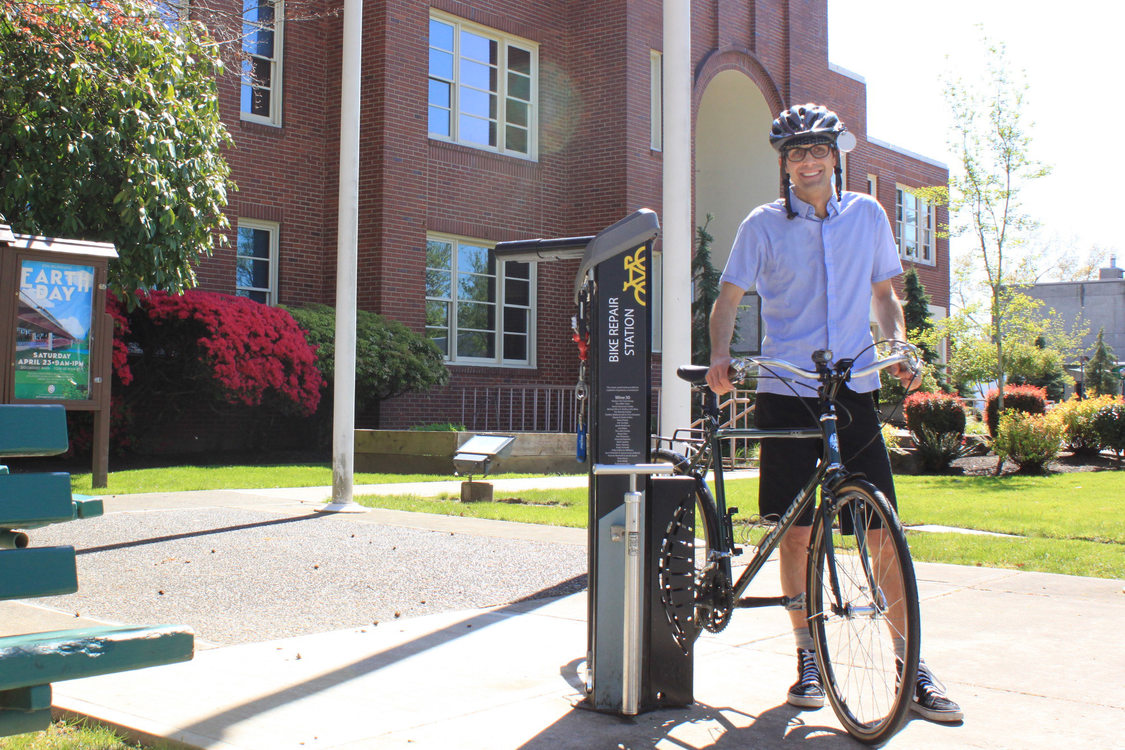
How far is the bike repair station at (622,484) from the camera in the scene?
3.56 m

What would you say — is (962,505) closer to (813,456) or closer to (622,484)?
(813,456)

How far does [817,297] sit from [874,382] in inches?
15.4

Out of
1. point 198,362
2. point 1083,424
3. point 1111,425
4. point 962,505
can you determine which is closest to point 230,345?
point 198,362

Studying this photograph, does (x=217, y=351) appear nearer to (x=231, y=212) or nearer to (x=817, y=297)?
(x=231, y=212)

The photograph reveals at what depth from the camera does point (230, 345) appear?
508 inches

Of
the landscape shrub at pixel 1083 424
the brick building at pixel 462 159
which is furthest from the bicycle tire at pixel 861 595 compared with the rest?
the landscape shrub at pixel 1083 424

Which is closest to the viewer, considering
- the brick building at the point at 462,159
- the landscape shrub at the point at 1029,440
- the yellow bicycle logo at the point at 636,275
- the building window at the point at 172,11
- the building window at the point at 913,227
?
the yellow bicycle logo at the point at 636,275

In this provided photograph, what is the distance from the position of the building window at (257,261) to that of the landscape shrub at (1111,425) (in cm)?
1243

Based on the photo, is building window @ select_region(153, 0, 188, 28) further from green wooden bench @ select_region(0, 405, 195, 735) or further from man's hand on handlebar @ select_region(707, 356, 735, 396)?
green wooden bench @ select_region(0, 405, 195, 735)

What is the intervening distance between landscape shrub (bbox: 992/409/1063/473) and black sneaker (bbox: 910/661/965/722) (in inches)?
460

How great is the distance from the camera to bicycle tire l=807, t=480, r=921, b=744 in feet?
10.3

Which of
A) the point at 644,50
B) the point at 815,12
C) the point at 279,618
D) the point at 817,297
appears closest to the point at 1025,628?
the point at 817,297

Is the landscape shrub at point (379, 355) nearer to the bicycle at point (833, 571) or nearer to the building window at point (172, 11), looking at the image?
the building window at point (172, 11)

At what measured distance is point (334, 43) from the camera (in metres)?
16.9
